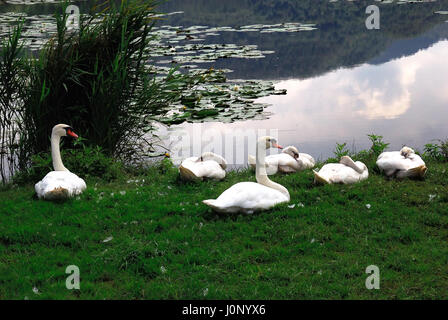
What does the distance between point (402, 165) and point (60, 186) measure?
4.82 m

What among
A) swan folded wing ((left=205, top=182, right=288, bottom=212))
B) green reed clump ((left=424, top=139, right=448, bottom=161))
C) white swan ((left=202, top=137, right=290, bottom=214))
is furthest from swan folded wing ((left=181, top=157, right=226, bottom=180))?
green reed clump ((left=424, top=139, right=448, bottom=161))

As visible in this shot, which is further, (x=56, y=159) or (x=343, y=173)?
(x=56, y=159)

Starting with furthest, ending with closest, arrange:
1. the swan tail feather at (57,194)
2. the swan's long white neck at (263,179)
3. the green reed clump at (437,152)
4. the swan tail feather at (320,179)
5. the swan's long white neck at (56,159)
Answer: the green reed clump at (437,152), the swan's long white neck at (56,159), the swan tail feather at (320,179), the swan tail feather at (57,194), the swan's long white neck at (263,179)

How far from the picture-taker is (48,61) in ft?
30.6

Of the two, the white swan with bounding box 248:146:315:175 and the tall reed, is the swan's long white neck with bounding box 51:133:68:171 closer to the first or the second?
the tall reed

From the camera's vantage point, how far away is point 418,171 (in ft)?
24.8

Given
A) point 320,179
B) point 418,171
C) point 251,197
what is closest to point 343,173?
point 320,179

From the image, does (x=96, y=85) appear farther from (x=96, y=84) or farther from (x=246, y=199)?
(x=246, y=199)

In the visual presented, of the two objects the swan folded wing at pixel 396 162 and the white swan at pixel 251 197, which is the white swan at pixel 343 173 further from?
the white swan at pixel 251 197

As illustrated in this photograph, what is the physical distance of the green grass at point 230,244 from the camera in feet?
16.5

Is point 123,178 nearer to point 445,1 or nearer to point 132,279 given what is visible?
point 132,279

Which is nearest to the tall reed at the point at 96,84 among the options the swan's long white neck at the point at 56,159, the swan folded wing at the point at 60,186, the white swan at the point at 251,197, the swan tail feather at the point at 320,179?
the swan's long white neck at the point at 56,159

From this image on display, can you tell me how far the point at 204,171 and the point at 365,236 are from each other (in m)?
3.02

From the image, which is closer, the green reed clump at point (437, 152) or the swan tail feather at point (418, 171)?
the swan tail feather at point (418, 171)
